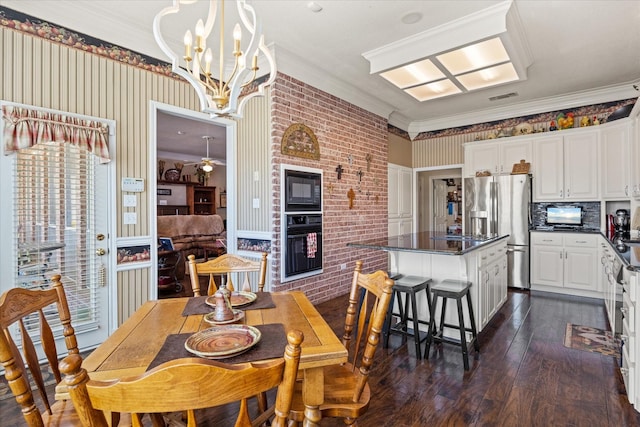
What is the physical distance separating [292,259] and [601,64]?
447cm

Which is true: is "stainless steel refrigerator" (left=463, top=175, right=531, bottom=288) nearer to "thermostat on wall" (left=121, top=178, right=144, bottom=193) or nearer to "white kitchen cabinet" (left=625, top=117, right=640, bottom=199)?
"white kitchen cabinet" (left=625, top=117, right=640, bottom=199)

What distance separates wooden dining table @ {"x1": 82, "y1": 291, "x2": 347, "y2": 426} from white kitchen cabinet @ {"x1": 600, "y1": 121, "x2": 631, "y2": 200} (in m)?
4.81

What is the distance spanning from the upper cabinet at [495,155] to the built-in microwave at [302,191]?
118 inches

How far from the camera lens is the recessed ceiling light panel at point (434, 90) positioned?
4.13 m

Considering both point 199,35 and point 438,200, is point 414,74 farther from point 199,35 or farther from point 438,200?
point 438,200

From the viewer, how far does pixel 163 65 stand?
342 centimetres

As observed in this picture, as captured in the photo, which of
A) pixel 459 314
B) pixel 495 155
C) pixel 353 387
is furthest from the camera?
pixel 495 155

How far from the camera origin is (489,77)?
3.98m

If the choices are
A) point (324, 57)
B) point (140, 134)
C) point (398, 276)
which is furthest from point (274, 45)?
point (398, 276)

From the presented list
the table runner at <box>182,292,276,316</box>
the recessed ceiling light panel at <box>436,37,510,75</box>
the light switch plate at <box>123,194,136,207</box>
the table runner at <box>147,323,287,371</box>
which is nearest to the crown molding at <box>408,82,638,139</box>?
the recessed ceiling light panel at <box>436,37,510,75</box>

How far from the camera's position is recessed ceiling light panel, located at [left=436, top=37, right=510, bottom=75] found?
3191 millimetres

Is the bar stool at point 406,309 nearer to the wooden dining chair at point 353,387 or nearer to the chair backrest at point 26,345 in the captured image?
the wooden dining chair at point 353,387

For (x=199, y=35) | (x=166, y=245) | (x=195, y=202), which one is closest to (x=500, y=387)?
(x=199, y=35)

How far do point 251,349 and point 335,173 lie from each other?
144 inches
